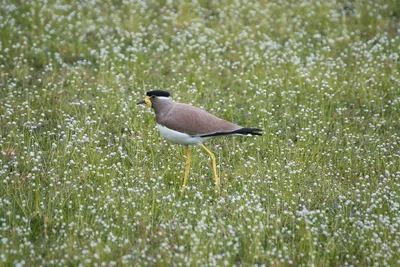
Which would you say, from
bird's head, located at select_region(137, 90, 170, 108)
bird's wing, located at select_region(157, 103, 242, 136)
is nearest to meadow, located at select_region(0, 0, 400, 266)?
bird's wing, located at select_region(157, 103, 242, 136)

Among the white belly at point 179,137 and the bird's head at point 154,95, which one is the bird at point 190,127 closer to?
the white belly at point 179,137

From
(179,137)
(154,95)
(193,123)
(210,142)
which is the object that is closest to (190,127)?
(193,123)

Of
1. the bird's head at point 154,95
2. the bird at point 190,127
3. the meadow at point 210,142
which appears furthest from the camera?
the bird's head at point 154,95

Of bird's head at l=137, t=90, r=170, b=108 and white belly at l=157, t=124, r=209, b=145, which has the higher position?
bird's head at l=137, t=90, r=170, b=108

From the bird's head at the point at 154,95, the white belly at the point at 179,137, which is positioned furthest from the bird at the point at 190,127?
the bird's head at the point at 154,95

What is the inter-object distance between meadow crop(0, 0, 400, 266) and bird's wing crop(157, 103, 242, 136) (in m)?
0.84

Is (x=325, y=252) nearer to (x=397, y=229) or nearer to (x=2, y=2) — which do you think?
(x=397, y=229)

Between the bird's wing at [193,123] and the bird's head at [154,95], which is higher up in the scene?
the bird's head at [154,95]

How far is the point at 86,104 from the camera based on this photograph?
11.5m

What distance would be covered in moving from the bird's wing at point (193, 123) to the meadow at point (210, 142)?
84cm

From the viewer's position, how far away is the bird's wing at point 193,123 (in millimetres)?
8930

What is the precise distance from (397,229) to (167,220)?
3.14 metres

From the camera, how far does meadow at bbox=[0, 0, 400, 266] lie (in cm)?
763

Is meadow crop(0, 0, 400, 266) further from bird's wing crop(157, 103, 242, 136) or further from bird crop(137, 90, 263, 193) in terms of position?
bird's wing crop(157, 103, 242, 136)
